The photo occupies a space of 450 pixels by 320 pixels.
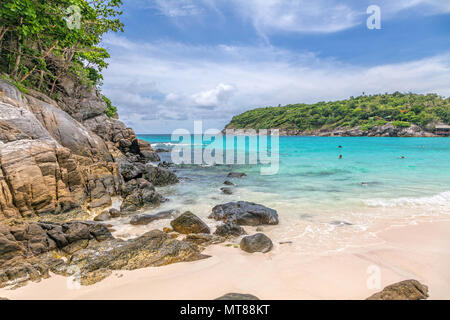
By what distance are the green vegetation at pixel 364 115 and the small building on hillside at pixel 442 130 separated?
328 cm

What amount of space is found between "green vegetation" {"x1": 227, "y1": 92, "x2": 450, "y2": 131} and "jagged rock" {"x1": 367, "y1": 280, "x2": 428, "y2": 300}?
368ft

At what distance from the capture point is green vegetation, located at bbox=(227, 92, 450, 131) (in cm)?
9356

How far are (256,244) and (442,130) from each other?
4583 inches

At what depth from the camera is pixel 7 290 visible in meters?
3.83

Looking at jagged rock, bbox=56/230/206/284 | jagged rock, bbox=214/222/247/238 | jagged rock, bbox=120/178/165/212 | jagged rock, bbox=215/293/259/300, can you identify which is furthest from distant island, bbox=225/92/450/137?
jagged rock, bbox=215/293/259/300

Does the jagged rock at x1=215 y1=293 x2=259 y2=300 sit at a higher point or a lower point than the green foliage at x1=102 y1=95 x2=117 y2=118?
lower

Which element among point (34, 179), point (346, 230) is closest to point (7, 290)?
point (34, 179)

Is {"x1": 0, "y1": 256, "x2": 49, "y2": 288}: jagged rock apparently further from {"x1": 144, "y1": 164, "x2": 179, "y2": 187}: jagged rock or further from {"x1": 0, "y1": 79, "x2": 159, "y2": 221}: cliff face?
{"x1": 144, "y1": 164, "x2": 179, "y2": 187}: jagged rock

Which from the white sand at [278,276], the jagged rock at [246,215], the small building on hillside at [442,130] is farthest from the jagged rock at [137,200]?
the small building on hillside at [442,130]

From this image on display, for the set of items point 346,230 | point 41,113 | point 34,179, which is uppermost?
point 41,113

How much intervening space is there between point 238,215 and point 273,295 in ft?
13.3
